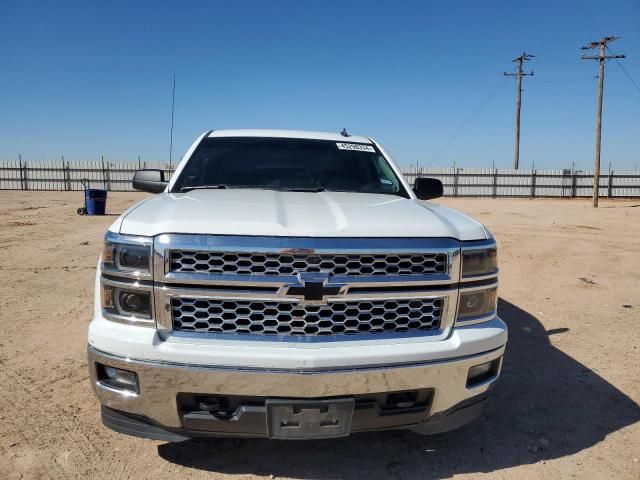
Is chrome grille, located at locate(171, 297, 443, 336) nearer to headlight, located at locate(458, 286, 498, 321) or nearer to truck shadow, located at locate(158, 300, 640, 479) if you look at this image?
headlight, located at locate(458, 286, 498, 321)

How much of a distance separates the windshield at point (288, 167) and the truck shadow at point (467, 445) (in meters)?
1.68

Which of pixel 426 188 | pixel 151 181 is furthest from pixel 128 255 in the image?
pixel 426 188

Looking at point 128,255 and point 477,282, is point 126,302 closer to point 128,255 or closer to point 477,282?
point 128,255

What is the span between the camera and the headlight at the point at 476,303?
2389 mm

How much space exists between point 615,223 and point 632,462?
14.4 m

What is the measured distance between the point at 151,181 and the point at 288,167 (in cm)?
110

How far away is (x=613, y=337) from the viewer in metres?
4.68

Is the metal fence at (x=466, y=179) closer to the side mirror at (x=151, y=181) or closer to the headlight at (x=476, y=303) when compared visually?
the side mirror at (x=151, y=181)

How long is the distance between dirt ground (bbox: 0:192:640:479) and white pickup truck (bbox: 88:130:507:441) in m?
0.43

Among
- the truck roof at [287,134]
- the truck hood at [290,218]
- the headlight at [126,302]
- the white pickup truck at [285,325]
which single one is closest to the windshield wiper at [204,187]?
the truck hood at [290,218]

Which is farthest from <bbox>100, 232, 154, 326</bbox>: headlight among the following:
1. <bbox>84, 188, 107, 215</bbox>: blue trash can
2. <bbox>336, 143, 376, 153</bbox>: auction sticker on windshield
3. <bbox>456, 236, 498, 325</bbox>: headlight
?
<bbox>84, 188, 107, 215</bbox>: blue trash can

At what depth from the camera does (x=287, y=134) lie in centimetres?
427

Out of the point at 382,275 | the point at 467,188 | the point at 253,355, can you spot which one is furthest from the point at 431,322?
the point at 467,188

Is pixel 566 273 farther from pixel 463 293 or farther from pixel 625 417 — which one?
pixel 463 293
